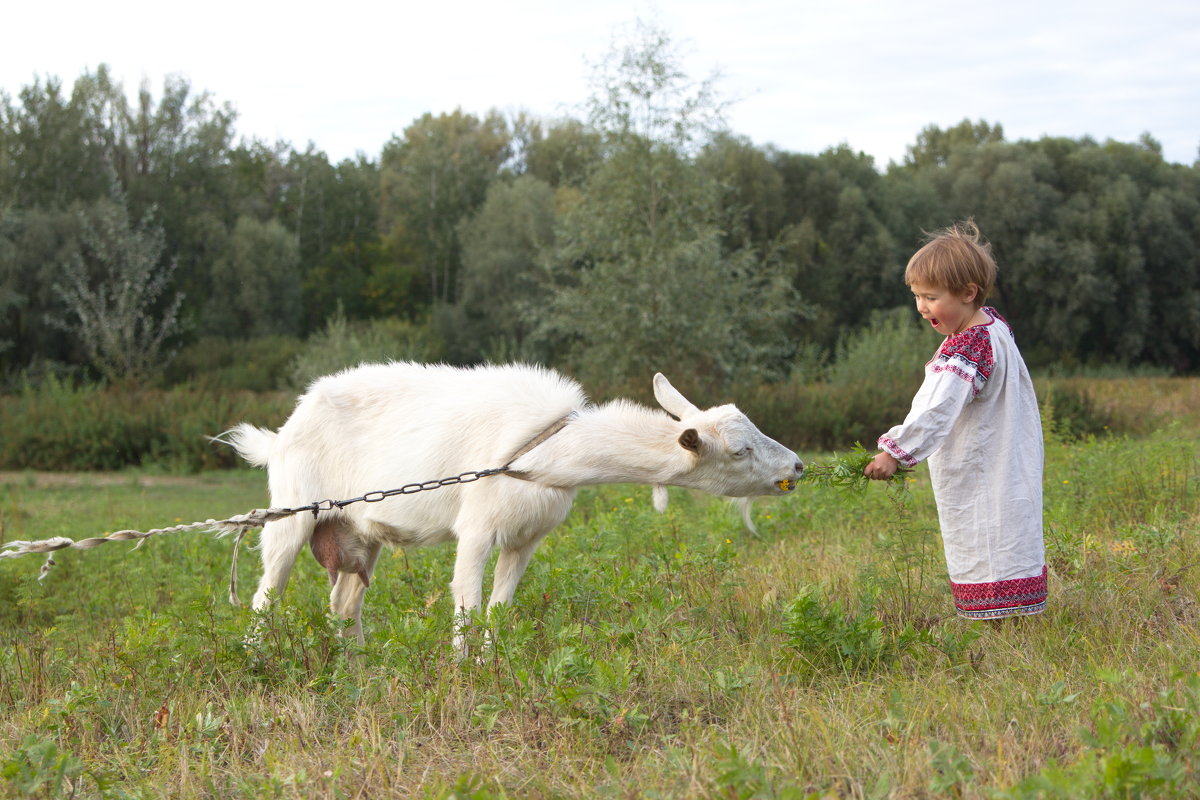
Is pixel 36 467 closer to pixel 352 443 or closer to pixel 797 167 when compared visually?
pixel 352 443

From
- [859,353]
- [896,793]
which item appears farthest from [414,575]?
[859,353]

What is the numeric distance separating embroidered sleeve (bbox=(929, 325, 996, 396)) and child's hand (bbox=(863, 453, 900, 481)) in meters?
0.41

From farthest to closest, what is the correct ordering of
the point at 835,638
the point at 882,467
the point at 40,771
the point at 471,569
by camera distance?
the point at 471,569 < the point at 835,638 < the point at 882,467 < the point at 40,771

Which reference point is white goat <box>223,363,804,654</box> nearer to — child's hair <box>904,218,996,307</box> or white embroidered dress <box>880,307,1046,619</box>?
white embroidered dress <box>880,307,1046,619</box>

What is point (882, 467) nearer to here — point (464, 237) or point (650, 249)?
point (650, 249)

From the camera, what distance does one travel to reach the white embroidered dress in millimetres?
4242

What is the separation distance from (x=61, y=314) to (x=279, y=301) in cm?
1063

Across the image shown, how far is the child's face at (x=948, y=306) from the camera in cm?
431

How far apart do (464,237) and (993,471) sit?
4664 centimetres

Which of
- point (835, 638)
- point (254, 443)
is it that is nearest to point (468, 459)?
point (254, 443)

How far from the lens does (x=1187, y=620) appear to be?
4.63m

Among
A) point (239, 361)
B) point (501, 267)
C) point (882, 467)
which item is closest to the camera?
point (882, 467)

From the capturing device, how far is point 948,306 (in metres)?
4.32

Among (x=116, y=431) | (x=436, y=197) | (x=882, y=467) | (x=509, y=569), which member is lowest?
(x=116, y=431)
